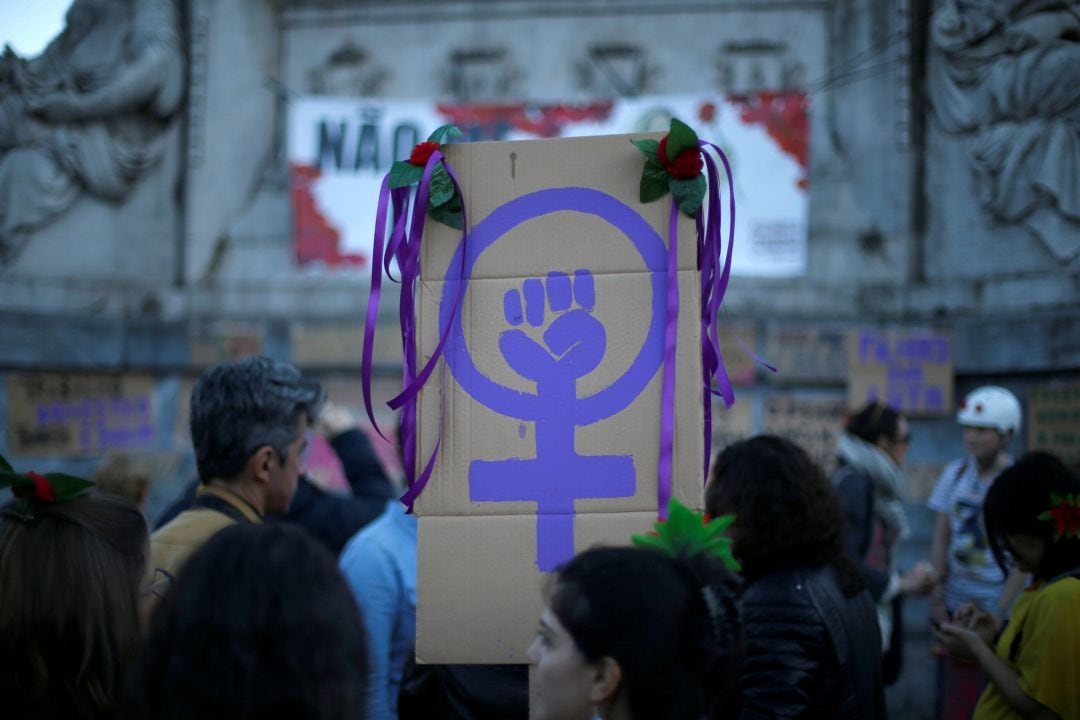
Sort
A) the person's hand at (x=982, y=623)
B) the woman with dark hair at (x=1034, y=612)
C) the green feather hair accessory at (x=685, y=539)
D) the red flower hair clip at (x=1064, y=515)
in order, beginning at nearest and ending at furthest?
1. the green feather hair accessory at (x=685, y=539)
2. the woman with dark hair at (x=1034, y=612)
3. the red flower hair clip at (x=1064, y=515)
4. the person's hand at (x=982, y=623)

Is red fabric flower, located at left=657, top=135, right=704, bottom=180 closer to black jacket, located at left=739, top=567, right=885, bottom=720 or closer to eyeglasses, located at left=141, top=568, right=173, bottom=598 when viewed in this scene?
black jacket, located at left=739, top=567, right=885, bottom=720

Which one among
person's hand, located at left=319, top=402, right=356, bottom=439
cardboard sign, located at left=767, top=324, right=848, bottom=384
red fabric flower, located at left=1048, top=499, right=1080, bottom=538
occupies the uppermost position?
cardboard sign, located at left=767, top=324, right=848, bottom=384

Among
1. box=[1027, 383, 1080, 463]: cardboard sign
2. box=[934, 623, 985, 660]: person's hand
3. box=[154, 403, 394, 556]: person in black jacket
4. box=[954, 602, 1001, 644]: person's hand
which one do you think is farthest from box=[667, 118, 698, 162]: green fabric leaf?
box=[1027, 383, 1080, 463]: cardboard sign

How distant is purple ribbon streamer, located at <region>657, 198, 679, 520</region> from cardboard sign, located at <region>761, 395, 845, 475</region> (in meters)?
4.72

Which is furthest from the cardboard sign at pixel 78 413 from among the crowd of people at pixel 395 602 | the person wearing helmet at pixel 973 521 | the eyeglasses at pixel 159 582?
the eyeglasses at pixel 159 582

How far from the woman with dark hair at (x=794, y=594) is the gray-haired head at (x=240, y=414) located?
102cm

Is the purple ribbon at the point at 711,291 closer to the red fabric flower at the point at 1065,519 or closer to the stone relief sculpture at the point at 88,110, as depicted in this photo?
the red fabric flower at the point at 1065,519

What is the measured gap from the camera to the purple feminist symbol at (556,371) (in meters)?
1.90

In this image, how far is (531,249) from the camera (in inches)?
76.9

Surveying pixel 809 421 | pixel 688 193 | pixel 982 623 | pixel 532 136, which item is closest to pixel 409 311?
pixel 688 193

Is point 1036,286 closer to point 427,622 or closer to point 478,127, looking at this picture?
point 478,127

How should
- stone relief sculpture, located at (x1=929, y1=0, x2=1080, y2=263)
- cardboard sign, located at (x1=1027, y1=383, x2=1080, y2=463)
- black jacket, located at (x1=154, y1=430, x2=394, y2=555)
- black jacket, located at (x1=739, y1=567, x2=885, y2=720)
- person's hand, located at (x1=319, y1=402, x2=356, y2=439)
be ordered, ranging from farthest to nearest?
stone relief sculpture, located at (x1=929, y1=0, x2=1080, y2=263), cardboard sign, located at (x1=1027, y1=383, x2=1080, y2=463), person's hand, located at (x1=319, y1=402, x2=356, y2=439), black jacket, located at (x1=154, y1=430, x2=394, y2=555), black jacket, located at (x1=739, y1=567, x2=885, y2=720)

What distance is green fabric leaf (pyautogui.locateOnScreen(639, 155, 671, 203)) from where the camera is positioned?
192 cm

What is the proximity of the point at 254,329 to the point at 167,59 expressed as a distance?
2.01m
